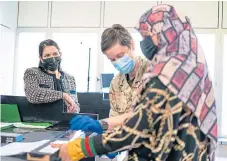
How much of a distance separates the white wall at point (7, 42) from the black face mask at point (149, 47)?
11.9 feet

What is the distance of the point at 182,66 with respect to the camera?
79cm

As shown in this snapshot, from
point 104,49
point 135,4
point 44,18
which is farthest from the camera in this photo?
point 44,18

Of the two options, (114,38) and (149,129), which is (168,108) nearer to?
(149,129)

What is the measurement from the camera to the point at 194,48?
825 mm

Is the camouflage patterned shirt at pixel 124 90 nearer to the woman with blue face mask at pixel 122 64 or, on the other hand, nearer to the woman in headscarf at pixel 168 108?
the woman with blue face mask at pixel 122 64

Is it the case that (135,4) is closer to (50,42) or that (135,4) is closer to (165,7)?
(50,42)

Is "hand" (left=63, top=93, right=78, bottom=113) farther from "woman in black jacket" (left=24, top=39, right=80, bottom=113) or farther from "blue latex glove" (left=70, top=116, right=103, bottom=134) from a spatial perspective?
"blue latex glove" (left=70, top=116, right=103, bottom=134)

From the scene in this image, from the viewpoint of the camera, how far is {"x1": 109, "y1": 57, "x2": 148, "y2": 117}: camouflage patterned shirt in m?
1.36

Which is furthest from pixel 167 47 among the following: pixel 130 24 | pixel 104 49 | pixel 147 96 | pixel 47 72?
pixel 130 24

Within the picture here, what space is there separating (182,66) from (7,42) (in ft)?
13.4

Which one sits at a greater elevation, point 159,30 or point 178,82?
point 159,30

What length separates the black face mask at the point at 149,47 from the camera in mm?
872

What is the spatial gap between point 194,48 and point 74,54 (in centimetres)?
377

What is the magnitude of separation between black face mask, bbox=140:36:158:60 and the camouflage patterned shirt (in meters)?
0.45
